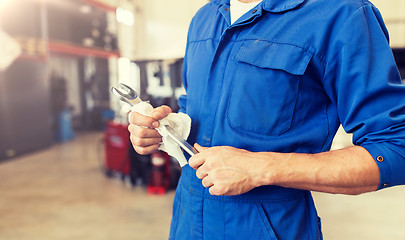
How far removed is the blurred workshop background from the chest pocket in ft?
2.17

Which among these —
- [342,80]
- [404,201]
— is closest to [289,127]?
[342,80]

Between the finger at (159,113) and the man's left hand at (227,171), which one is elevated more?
the finger at (159,113)

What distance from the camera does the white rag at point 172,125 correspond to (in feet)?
2.69

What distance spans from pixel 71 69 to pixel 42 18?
7.52 feet

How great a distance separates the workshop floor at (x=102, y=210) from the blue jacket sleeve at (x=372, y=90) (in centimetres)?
240

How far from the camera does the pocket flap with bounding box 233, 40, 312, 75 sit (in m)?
0.71

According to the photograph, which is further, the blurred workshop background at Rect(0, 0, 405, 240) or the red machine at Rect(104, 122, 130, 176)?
the red machine at Rect(104, 122, 130, 176)

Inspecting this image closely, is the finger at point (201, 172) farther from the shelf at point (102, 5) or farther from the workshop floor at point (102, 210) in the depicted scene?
the shelf at point (102, 5)

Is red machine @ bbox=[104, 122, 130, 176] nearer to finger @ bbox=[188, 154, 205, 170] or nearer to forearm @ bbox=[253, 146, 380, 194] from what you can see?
finger @ bbox=[188, 154, 205, 170]

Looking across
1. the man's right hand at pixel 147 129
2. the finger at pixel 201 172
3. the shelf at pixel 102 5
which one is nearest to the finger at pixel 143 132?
the man's right hand at pixel 147 129

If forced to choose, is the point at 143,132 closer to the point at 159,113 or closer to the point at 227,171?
the point at 159,113

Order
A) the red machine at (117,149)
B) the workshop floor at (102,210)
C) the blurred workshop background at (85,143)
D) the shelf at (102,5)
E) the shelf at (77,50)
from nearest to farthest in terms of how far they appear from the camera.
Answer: the workshop floor at (102,210)
the blurred workshop background at (85,143)
the red machine at (117,149)
the shelf at (77,50)
the shelf at (102,5)

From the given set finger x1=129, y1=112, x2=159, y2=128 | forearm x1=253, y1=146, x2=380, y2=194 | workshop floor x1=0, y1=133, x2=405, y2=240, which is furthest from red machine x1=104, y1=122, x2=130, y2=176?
forearm x1=253, y1=146, x2=380, y2=194

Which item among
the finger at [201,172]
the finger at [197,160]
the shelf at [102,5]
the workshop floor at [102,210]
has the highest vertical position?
the shelf at [102,5]
